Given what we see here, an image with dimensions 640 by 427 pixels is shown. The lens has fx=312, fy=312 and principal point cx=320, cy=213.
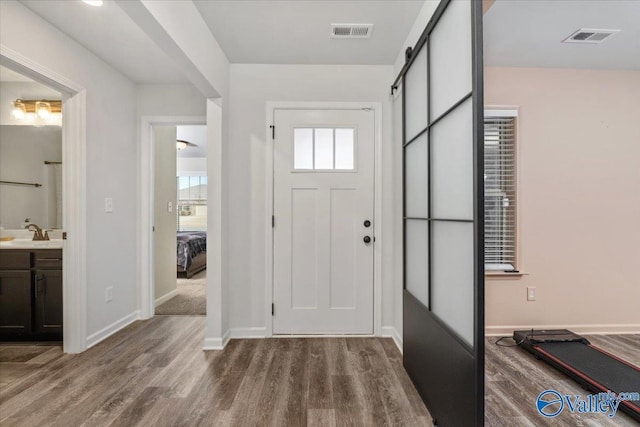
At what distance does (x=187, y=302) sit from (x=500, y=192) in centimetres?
386

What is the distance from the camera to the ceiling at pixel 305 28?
6.99ft

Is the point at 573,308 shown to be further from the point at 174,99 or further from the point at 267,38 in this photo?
the point at 174,99

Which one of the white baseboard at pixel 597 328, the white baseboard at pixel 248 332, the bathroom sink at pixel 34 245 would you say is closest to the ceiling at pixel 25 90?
the bathroom sink at pixel 34 245

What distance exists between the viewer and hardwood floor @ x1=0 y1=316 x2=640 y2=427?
5.82 ft

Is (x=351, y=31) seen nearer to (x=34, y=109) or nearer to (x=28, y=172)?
(x=34, y=109)

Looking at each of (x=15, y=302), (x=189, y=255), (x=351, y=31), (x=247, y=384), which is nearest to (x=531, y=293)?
(x=247, y=384)

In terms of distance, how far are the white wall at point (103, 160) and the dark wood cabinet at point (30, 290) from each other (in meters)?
0.30

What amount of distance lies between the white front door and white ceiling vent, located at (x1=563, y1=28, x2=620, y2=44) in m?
1.76

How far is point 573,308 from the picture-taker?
3.02m

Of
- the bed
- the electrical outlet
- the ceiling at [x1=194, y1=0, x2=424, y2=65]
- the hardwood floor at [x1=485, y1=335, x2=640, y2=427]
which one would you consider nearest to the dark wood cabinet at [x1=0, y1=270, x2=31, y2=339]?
the bed

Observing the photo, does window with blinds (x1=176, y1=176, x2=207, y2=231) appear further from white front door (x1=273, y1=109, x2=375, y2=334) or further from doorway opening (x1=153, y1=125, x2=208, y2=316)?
white front door (x1=273, y1=109, x2=375, y2=334)

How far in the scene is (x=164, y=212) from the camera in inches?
160

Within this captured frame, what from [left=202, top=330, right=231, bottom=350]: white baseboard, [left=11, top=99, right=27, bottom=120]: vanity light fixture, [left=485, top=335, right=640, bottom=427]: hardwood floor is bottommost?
[left=485, top=335, right=640, bottom=427]: hardwood floor

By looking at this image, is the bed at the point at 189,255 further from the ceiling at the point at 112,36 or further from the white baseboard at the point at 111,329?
the ceiling at the point at 112,36
